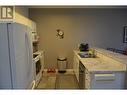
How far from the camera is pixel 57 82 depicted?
5.33 meters

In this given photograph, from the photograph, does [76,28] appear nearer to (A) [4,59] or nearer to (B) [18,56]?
(B) [18,56]

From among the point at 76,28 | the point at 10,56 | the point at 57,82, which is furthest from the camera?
the point at 76,28

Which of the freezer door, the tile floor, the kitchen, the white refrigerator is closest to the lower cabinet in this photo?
the freezer door

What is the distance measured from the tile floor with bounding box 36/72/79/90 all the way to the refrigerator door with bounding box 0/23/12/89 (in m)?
2.81

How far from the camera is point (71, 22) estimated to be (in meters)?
6.79

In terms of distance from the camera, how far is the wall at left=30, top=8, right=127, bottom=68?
6.73 m

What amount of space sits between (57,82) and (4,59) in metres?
3.55

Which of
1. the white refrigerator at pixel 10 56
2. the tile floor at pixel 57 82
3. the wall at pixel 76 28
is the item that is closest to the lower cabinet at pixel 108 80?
the white refrigerator at pixel 10 56

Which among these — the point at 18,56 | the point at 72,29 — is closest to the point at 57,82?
the point at 72,29

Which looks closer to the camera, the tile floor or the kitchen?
the tile floor

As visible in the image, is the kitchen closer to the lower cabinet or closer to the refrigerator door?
the lower cabinet

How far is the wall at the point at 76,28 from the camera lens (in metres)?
6.73

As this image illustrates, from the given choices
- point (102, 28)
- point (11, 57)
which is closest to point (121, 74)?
point (11, 57)
